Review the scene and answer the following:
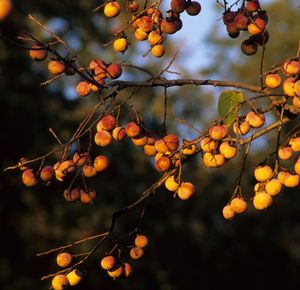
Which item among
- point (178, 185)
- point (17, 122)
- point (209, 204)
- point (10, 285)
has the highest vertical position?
point (178, 185)

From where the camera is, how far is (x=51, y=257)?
26.1 ft

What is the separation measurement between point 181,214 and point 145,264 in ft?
6.36

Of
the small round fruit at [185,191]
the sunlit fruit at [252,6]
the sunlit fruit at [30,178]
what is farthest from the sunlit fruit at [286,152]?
the sunlit fruit at [30,178]

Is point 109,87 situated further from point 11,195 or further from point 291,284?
point 291,284

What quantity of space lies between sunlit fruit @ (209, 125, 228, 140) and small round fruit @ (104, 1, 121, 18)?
1.24 ft

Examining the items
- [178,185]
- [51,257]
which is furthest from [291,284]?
[178,185]

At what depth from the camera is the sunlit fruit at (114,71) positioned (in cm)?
137

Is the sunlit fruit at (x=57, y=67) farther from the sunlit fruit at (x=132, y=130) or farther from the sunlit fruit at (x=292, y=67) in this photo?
the sunlit fruit at (x=292, y=67)

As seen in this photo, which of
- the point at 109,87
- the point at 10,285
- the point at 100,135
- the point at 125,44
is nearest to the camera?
the point at 109,87

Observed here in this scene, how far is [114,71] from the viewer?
1.37m

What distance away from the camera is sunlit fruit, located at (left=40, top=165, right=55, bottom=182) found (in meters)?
1.40

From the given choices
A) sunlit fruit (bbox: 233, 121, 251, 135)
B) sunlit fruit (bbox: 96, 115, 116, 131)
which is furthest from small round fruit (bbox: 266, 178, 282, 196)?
sunlit fruit (bbox: 96, 115, 116, 131)

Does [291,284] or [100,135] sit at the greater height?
[100,135]

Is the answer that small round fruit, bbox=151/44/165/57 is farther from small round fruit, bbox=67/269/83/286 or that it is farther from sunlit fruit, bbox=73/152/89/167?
small round fruit, bbox=67/269/83/286
